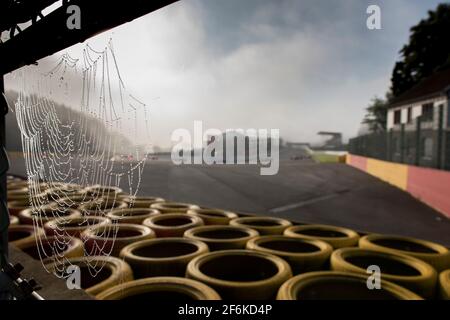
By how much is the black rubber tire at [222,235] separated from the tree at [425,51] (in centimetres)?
4439

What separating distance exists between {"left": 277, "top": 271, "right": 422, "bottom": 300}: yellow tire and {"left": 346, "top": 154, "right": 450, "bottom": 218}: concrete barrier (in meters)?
8.66

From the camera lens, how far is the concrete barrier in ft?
37.6

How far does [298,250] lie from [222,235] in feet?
5.51

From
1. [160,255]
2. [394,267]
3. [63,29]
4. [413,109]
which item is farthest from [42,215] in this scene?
[413,109]

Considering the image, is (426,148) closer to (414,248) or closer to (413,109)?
(414,248)

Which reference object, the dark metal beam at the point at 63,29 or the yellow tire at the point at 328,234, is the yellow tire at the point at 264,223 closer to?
the yellow tire at the point at 328,234

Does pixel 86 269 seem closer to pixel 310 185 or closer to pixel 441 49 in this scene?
pixel 310 185

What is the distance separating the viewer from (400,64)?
152ft

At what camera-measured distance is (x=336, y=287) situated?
4.49m

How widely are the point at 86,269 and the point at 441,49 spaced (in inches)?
1988

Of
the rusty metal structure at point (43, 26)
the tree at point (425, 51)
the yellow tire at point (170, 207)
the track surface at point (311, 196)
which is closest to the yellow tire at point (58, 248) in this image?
the rusty metal structure at point (43, 26)

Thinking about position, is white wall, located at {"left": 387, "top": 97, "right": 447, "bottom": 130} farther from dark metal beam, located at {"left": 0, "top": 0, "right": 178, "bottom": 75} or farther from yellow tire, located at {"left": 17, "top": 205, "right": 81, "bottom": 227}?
dark metal beam, located at {"left": 0, "top": 0, "right": 178, "bottom": 75}

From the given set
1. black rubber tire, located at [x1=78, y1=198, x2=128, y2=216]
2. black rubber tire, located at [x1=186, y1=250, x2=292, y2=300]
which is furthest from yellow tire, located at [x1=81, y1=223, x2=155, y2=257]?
black rubber tire, located at [x1=78, y1=198, x2=128, y2=216]
